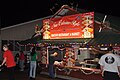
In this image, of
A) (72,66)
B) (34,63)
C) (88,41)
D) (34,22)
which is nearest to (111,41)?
(88,41)

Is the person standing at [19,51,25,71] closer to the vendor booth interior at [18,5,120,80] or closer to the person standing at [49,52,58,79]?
the vendor booth interior at [18,5,120,80]

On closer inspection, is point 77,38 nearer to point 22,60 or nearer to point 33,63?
point 33,63

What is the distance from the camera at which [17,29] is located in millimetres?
24781

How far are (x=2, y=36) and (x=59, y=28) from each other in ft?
35.9

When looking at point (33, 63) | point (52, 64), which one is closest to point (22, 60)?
point (52, 64)

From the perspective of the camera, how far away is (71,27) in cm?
1404

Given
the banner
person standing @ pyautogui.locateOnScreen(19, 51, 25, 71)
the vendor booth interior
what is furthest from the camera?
person standing @ pyautogui.locateOnScreen(19, 51, 25, 71)

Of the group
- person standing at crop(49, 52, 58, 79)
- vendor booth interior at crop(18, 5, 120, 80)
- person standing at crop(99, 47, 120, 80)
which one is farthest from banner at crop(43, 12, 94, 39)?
person standing at crop(99, 47, 120, 80)

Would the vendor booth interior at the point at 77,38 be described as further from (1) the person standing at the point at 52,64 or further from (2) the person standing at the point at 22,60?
(2) the person standing at the point at 22,60

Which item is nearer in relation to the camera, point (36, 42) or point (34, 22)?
point (36, 42)

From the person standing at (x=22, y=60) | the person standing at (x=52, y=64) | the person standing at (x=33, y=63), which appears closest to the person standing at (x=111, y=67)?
the person standing at (x=33, y=63)

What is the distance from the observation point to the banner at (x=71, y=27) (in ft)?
41.7

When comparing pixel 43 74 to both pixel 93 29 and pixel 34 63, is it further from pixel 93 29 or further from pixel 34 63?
pixel 93 29

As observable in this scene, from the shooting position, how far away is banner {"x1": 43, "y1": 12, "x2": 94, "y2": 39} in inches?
501
